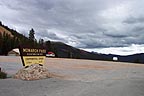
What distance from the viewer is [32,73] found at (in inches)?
690

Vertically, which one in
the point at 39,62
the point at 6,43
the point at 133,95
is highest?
the point at 6,43

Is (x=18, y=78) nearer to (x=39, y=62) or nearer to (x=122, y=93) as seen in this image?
(x=39, y=62)

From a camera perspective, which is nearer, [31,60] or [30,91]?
[30,91]

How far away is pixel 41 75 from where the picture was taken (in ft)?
59.0

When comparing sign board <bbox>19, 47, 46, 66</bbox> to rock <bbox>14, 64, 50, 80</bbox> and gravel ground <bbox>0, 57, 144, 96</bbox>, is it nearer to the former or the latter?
rock <bbox>14, 64, 50, 80</bbox>

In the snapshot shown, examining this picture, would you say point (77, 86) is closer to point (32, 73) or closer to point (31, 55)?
point (32, 73)

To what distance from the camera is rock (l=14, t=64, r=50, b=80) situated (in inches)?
676

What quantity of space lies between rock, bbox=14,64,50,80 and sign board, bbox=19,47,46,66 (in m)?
0.76

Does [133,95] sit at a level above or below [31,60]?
below

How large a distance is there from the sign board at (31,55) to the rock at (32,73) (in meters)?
0.76

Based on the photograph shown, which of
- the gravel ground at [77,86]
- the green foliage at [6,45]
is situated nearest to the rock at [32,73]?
the gravel ground at [77,86]

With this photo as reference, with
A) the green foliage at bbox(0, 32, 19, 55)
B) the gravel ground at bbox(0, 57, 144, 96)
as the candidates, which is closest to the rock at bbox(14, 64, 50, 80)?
the gravel ground at bbox(0, 57, 144, 96)

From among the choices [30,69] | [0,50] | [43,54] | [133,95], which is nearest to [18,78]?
[30,69]

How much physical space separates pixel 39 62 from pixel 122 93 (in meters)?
9.59
